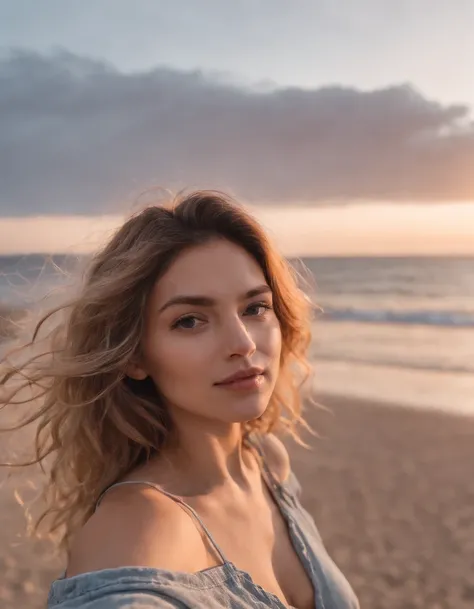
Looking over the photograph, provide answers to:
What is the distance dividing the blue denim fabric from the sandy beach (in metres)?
2.08

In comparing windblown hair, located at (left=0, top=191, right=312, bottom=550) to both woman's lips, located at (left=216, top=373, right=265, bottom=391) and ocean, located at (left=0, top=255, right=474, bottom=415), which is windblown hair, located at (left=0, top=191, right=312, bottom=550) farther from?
ocean, located at (left=0, top=255, right=474, bottom=415)

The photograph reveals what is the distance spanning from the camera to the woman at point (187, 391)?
214cm

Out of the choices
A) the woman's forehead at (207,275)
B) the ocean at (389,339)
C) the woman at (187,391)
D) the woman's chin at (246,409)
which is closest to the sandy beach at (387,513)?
the ocean at (389,339)

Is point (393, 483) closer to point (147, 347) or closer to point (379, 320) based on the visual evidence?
point (147, 347)

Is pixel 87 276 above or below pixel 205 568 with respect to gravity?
above

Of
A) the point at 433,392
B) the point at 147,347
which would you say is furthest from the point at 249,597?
the point at 433,392

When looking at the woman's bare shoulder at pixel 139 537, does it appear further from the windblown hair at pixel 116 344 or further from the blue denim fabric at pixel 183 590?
the windblown hair at pixel 116 344

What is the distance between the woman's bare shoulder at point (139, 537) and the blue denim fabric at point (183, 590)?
2.0 inches

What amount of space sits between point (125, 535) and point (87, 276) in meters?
1.03

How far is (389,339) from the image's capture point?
49.0 ft

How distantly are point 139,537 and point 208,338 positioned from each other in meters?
0.68

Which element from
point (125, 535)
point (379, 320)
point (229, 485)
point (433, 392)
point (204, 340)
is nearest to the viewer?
point (125, 535)

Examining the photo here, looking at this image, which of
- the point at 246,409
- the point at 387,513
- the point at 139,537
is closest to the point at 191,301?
the point at 246,409

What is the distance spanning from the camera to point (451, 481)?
6059mm
